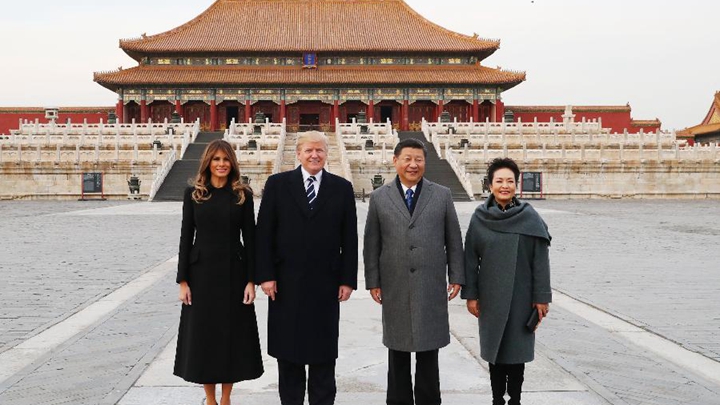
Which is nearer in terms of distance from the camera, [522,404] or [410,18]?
[522,404]

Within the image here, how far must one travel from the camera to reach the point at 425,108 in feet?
161

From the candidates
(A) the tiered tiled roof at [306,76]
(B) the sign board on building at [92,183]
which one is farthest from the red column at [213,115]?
(B) the sign board on building at [92,183]

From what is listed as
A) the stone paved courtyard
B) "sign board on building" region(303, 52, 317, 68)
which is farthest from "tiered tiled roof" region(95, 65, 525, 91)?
the stone paved courtyard

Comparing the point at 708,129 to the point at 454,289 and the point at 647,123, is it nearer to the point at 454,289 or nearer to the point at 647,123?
the point at 647,123

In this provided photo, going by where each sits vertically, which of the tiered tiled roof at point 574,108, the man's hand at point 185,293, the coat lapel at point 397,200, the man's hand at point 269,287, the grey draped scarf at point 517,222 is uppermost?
the tiered tiled roof at point 574,108

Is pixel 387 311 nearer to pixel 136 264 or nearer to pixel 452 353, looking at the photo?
pixel 452 353

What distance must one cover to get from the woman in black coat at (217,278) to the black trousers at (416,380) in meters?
0.87

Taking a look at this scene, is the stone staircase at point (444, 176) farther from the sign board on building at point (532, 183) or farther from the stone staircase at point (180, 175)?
the stone staircase at point (180, 175)

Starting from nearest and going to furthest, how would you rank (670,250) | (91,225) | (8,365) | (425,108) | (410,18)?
(8,365)
(670,250)
(91,225)
(425,108)
(410,18)

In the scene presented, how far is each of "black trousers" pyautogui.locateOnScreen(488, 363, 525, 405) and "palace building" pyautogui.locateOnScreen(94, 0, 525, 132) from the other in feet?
139

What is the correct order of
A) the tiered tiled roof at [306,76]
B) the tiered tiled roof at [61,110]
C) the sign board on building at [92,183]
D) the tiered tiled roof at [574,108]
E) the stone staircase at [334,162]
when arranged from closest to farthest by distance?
the stone staircase at [334,162], the sign board on building at [92,183], the tiered tiled roof at [306,76], the tiered tiled roof at [61,110], the tiered tiled roof at [574,108]

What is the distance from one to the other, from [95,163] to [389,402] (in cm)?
2833

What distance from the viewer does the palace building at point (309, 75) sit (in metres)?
47.0

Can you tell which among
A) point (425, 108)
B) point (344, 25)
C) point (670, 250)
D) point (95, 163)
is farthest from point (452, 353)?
point (344, 25)
